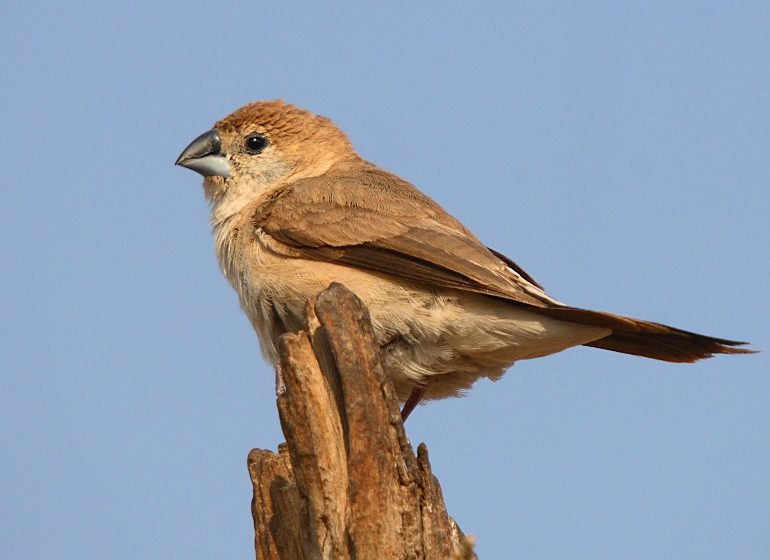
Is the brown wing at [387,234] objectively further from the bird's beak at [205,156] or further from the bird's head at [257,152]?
the bird's beak at [205,156]

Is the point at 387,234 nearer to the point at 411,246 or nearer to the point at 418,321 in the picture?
the point at 411,246

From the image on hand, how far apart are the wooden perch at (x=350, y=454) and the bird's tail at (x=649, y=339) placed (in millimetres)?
1391

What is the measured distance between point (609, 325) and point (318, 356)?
163 centimetres

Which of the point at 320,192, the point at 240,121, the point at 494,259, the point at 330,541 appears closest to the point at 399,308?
the point at 494,259

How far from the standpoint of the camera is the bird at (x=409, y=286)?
496 cm

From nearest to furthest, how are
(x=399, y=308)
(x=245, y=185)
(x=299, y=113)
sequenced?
1. (x=399, y=308)
2. (x=245, y=185)
3. (x=299, y=113)

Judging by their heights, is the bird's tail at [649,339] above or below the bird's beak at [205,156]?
below

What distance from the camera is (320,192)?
19.0 ft

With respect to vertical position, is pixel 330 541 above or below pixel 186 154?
below

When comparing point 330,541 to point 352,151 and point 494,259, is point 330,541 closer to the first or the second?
point 494,259

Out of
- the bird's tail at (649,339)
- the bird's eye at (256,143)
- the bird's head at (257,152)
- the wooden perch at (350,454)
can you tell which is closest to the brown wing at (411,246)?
the bird's tail at (649,339)

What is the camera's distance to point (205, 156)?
6.57m

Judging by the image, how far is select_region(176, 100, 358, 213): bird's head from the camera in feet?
21.1

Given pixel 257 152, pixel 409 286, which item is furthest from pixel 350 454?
pixel 257 152
